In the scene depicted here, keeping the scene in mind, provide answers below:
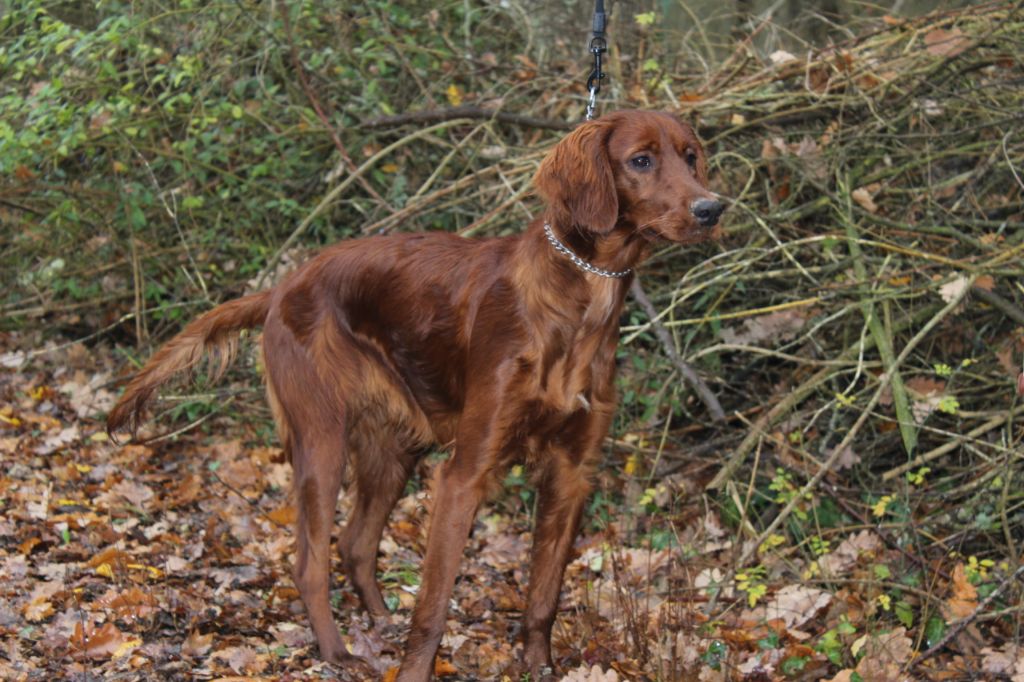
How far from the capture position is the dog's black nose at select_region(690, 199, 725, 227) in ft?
10.7

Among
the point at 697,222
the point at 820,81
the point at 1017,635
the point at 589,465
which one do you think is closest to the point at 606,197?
the point at 697,222

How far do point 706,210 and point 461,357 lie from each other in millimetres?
993

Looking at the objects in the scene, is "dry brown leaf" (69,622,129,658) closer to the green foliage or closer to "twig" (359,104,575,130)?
the green foliage

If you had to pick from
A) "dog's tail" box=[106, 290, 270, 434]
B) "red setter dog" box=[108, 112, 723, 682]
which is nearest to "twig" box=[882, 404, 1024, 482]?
"red setter dog" box=[108, 112, 723, 682]

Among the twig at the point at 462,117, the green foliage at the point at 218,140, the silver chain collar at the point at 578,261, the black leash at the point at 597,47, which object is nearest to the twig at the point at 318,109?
the green foliage at the point at 218,140

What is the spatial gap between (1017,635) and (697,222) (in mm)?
1899

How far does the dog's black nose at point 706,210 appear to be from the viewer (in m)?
3.26

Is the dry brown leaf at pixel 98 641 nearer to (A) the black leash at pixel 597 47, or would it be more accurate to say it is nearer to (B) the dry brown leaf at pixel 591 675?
(B) the dry brown leaf at pixel 591 675

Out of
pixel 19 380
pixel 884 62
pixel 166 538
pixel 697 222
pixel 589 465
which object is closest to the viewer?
pixel 697 222

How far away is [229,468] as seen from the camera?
5.84 m

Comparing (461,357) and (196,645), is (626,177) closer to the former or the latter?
(461,357)

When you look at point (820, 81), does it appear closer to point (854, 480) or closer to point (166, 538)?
point (854, 480)

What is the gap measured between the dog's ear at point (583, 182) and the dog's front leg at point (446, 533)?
2.35 feet

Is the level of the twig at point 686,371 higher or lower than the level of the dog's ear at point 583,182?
lower
